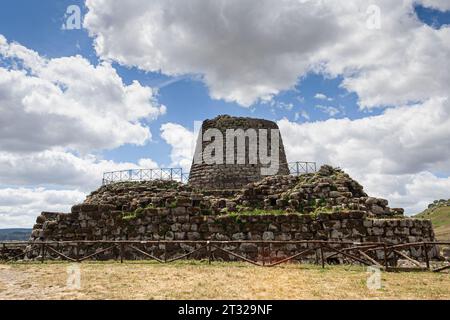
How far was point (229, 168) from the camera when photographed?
84.4 ft

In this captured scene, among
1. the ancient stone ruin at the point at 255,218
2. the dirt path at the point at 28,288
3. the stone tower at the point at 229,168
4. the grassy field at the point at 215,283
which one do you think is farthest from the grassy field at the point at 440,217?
the dirt path at the point at 28,288

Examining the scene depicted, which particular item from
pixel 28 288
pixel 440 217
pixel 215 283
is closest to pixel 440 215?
pixel 440 217

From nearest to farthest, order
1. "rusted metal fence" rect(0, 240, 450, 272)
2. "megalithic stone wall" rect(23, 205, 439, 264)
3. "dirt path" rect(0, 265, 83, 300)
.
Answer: "dirt path" rect(0, 265, 83, 300) → "rusted metal fence" rect(0, 240, 450, 272) → "megalithic stone wall" rect(23, 205, 439, 264)

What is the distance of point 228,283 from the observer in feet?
35.5

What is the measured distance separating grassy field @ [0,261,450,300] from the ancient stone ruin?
3.35 metres

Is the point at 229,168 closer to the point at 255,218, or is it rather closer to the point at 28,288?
the point at 255,218

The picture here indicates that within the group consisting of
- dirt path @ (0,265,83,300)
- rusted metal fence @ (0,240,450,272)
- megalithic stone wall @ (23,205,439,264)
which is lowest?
dirt path @ (0,265,83,300)

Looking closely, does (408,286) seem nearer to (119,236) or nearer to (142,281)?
(142,281)

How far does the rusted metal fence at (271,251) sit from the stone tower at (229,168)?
8.13 m

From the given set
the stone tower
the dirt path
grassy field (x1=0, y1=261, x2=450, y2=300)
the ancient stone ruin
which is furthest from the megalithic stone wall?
the stone tower

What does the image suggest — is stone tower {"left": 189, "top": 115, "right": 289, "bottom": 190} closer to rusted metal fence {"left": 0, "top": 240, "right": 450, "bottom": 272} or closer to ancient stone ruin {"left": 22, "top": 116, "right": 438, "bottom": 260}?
ancient stone ruin {"left": 22, "top": 116, "right": 438, "bottom": 260}

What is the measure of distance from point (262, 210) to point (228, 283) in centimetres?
805

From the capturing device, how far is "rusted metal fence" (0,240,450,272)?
Result: 13.8 meters
